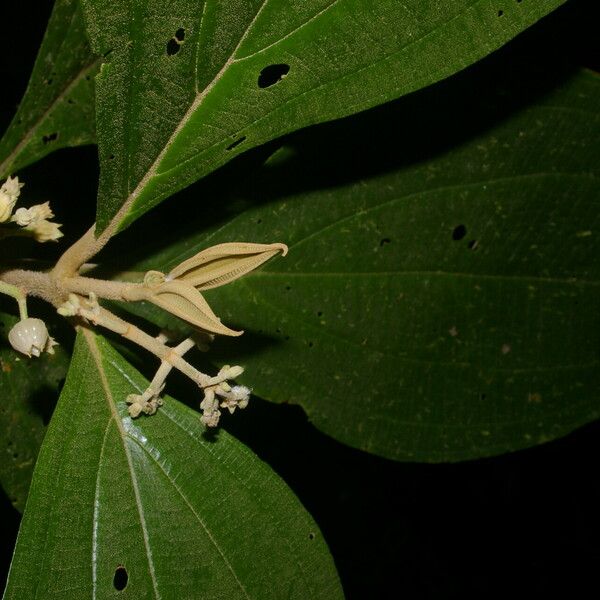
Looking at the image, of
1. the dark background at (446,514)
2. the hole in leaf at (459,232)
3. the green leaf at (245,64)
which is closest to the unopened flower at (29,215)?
the green leaf at (245,64)

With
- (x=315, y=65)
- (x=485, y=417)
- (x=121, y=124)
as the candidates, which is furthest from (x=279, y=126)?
(x=485, y=417)

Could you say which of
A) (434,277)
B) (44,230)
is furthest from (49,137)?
(434,277)

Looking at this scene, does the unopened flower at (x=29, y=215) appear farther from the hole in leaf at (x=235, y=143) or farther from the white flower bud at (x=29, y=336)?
the hole in leaf at (x=235, y=143)

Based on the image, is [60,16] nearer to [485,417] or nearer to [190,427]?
[190,427]

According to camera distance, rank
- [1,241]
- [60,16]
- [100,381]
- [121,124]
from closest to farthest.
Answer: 1. [121,124]
2. [100,381]
3. [1,241]
4. [60,16]

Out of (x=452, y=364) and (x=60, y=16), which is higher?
(x=60, y=16)

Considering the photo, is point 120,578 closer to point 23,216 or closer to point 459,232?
point 23,216

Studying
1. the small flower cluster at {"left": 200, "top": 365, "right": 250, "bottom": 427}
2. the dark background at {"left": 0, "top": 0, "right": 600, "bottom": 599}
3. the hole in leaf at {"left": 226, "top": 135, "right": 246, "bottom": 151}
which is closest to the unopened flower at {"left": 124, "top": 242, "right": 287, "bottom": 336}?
the small flower cluster at {"left": 200, "top": 365, "right": 250, "bottom": 427}
